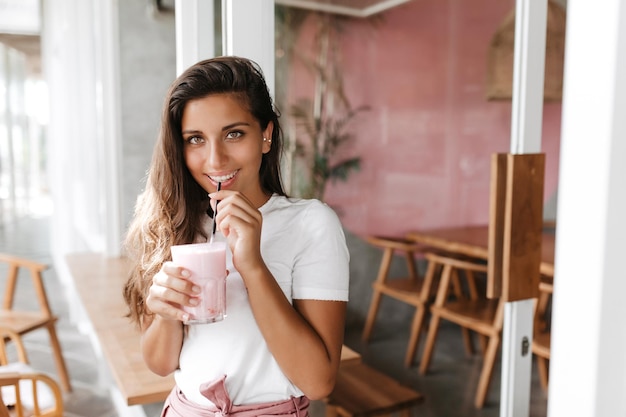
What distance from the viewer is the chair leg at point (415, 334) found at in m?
3.65

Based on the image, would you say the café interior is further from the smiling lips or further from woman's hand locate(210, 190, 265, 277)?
woman's hand locate(210, 190, 265, 277)

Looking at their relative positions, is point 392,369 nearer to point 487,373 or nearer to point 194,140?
point 487,373

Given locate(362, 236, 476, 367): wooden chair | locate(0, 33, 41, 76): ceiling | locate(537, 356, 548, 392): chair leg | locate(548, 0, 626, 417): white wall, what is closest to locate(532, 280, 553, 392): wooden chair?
locate(537, 356, 548, 392): chair leg

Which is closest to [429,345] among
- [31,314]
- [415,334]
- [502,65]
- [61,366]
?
[415,334]

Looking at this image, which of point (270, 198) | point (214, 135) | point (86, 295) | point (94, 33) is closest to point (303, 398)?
point (270, 198)

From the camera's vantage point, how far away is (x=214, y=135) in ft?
3.76

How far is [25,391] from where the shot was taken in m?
2.73

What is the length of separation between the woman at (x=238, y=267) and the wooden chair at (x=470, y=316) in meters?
1.90

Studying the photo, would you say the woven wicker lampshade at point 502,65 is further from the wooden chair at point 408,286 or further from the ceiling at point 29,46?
the ceiling at point 29,46

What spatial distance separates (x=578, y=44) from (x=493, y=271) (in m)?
0.88

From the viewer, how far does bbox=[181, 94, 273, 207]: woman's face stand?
45.0 inches

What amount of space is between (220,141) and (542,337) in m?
1.73

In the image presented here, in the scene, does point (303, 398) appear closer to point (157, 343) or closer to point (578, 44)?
point (157, 343)

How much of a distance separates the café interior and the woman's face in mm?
497
